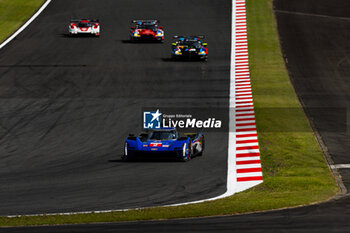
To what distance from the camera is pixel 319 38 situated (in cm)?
5534

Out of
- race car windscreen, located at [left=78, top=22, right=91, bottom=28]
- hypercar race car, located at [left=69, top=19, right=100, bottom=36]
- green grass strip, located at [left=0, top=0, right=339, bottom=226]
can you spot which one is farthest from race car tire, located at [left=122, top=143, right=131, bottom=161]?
race car windscreen, located at [left=78, top=22, right=91, bottom=28]

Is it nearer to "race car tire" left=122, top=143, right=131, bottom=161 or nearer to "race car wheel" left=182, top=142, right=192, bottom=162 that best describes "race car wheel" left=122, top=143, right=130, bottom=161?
"race car tire" left=122, top=143, right=131, bottom=161

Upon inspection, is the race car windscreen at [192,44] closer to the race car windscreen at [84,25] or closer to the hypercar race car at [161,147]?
the race car windscreen at [84,25]

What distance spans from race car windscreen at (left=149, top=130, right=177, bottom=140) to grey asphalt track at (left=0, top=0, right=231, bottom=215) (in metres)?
1.15

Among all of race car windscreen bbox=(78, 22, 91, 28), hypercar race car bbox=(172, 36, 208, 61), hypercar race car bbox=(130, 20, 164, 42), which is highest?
race car windscreen bbox=(78, 22, 91, 28)

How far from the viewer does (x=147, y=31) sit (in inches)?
2112

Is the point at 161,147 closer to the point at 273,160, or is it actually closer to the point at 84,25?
the point at 273,160

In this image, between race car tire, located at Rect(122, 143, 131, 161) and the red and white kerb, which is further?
race car tire, located at Rect(122, 143, 131, 161)

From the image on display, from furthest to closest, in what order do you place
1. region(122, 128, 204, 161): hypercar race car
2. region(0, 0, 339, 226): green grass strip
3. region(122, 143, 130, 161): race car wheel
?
1. region(122, 143, 130, 161): race car wheel
2. region(122, 128, 204, 161): hypercar race car
3. region(0, 0, 339, 226): green grass strip

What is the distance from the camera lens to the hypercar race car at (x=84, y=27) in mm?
55938

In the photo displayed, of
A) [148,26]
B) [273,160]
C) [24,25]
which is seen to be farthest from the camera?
[24,25]

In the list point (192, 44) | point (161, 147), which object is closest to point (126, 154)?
point (161, 147)

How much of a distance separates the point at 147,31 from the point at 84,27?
5.22 m

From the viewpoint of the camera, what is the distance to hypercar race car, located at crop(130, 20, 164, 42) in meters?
53.8
